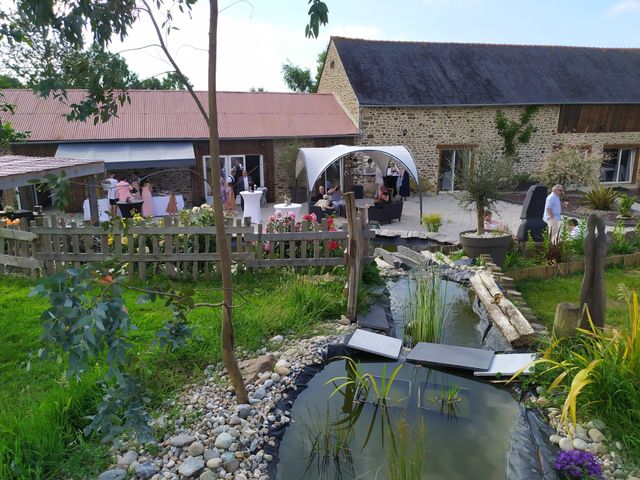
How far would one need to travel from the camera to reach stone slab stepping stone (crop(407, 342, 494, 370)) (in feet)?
14.7

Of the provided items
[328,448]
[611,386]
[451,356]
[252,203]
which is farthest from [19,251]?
[611,386]

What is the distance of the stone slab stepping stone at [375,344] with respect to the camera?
15.3 ft

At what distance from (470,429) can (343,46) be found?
1931 cm

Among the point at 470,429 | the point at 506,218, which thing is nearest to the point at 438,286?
the point at 470,429

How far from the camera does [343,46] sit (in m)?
20.4

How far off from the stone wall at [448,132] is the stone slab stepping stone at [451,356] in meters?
15.1

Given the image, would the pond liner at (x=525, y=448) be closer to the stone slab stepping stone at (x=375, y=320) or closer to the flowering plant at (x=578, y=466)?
the flowering plant at (x=578, y=466)

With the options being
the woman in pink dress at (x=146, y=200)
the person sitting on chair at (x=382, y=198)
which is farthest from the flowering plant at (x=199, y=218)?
the woman in pink dress at (x=146, y=200)

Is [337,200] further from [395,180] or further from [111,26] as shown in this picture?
[111,26]

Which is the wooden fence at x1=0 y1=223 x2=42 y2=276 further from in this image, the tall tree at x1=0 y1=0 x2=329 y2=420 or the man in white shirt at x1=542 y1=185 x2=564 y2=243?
the man in white shirt at x1=542 y1=185 x2=564 y2=243

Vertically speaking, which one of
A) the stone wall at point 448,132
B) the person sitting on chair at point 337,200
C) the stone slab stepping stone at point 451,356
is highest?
the stone wall at point 448,132

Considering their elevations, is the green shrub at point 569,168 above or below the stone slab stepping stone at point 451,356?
above

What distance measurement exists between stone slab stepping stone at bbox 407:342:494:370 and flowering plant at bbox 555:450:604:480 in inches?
54.1

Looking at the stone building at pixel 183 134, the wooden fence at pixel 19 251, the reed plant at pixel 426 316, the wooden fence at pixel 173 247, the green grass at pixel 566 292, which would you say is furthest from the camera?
the stone building at pixel 183 134
